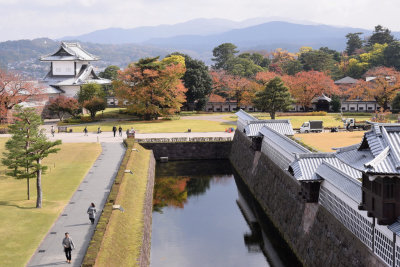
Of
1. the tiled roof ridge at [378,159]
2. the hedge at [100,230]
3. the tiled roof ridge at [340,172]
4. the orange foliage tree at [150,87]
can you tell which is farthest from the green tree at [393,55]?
the tiled roof ridge at [378,159]

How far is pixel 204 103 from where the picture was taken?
321ft

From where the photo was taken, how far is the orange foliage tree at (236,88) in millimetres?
97562

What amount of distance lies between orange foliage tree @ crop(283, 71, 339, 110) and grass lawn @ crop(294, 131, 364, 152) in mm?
31797

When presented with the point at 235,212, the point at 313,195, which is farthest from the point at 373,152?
the point at 235,212

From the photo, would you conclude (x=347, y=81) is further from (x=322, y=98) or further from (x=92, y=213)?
(x=92, y=213)

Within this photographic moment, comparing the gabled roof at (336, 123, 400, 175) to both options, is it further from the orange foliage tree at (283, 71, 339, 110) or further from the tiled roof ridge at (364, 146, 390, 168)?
the orange foliage tree at (283, 71, 339, 110)

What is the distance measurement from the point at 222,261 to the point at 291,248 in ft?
14.6

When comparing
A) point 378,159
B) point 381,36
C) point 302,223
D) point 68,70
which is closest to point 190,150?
point 302,223

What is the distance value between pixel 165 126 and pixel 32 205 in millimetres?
43356

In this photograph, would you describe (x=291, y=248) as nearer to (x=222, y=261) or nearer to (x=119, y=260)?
(x=222, y=261)

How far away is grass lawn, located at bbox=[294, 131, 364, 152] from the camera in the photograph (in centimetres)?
5183

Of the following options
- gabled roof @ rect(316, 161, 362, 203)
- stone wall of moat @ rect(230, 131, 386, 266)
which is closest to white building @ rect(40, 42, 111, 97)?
stone wall of moat @ rect(230, 131, 386, 266)

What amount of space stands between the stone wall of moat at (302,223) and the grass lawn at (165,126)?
1097 inches

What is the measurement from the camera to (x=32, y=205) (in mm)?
32719
